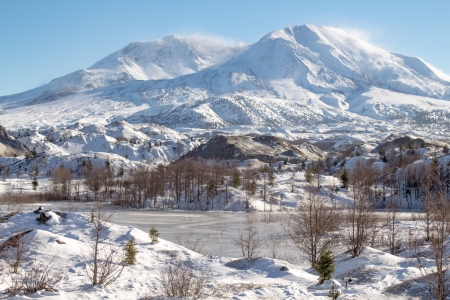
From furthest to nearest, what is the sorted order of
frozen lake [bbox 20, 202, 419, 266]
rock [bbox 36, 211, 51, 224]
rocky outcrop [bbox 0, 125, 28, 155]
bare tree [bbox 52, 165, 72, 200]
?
rocky outcrop [bbox 0, 125, 28, 155], bare tree [bbox 52, 165, 72, 200], frozen lake [bbox 20, 202, 419, 266], rock [bbox 36, 211, 51, 224]

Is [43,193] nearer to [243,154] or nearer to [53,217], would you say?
[53,217]

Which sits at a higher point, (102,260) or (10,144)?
(10,144)

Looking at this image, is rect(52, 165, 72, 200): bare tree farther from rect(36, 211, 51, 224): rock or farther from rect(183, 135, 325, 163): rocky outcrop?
rect(183, 135, 325, 163): rocky outcrop

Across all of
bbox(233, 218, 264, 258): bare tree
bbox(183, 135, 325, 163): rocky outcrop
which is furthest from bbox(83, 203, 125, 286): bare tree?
bbox(183, 135, 325, 163): rocky outcrop

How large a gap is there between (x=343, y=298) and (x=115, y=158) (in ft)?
312

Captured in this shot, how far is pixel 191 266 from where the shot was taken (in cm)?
2147

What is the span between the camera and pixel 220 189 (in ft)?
215

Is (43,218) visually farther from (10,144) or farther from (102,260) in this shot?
(10,144)

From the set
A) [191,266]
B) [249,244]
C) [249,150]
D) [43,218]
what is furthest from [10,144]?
[191,266]

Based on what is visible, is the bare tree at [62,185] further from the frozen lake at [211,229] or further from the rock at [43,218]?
the rock at [43,218]

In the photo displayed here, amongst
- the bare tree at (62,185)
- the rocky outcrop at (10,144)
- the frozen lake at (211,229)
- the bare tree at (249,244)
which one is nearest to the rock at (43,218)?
the frozen lake at (211,229)

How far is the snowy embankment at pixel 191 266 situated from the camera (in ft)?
48.4

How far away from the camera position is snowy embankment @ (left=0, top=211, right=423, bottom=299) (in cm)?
1477

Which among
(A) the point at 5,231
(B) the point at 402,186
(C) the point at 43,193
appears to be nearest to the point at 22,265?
(A) the point at 5,231
